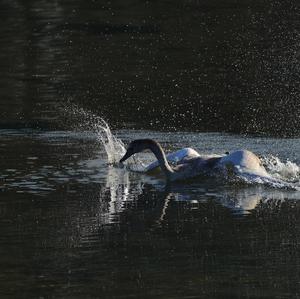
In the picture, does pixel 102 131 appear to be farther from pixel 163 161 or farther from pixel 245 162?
pixel 245 162

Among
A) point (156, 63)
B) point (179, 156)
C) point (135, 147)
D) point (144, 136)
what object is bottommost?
point (179, 156)

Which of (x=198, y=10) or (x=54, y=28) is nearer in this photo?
(x=54, y=28)

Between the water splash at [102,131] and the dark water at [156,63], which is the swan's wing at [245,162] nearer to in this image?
the water splash at [102,131]

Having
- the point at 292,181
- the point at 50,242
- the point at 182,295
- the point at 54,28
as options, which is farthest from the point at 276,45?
the point at 182,295

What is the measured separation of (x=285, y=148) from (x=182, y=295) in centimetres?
731

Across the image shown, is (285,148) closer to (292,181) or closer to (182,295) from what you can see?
(292,181)

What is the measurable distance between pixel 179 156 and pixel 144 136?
7.86 ft

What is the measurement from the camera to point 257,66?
81.9 feet

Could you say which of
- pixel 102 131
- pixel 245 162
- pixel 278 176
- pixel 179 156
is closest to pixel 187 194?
pixel 245 162

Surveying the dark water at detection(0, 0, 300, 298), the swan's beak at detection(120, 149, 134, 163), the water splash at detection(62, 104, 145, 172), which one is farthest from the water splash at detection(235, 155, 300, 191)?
the water splash at detection(62, 104, 145, 172)

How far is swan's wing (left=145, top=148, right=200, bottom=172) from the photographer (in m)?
15.6

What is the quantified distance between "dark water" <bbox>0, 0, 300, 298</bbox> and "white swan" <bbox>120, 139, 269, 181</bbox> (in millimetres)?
192

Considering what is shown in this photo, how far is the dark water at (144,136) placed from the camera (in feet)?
34.7

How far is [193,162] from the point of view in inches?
598
